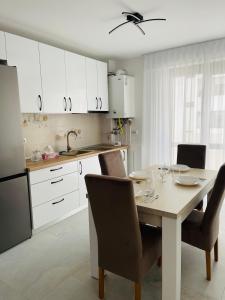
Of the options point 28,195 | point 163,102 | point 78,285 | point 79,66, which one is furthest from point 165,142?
point 78,285

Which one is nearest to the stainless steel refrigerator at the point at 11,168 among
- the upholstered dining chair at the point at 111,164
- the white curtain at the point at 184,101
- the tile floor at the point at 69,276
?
the tile floor at the point at 69,276

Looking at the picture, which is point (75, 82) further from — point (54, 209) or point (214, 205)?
point (214, 205)

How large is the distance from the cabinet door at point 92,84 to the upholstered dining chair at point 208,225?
250cm

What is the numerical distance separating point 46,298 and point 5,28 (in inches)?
112

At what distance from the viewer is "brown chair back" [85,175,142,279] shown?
4.57 feet

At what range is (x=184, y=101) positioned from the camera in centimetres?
367

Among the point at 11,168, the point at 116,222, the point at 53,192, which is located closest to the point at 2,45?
the point at 11,168

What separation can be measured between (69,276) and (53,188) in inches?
45.3

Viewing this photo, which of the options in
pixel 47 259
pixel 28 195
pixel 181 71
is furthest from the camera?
pixel 181 71

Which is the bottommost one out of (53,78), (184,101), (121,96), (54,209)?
(54,209)

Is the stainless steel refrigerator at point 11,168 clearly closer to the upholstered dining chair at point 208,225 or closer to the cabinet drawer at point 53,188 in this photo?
the cabinet drawer at point 53,188

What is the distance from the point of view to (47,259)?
2279 mm

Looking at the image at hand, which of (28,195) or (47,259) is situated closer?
(47,259)

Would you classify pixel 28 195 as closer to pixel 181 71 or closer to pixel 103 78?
pixel 103 78
